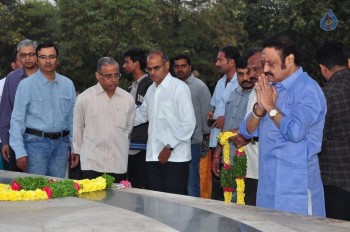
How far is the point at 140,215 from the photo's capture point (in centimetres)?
433

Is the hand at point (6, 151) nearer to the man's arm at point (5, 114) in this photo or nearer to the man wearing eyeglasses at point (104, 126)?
the man's arm at point (5, 114)

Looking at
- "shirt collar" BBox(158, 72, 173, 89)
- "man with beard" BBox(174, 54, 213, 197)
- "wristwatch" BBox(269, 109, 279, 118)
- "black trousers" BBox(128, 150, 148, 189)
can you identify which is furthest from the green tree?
"wristwatch" BBox(269, 109, 279, 118)

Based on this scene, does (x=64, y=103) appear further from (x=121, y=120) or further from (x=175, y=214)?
(x=175, y=214)

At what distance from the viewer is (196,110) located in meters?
9.12

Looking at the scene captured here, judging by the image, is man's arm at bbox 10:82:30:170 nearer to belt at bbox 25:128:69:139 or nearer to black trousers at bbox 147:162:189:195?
belt at bbox 25:128:69:139

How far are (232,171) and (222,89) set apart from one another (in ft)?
7.47

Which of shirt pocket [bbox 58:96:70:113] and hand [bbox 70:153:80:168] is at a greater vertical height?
shirt pocket [bbox 58:96:70:113]

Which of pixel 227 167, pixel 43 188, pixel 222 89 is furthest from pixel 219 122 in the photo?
pixel 43 188

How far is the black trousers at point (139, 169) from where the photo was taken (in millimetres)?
8320

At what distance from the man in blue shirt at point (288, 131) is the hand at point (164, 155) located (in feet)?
7.86

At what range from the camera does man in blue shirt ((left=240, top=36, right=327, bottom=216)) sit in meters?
4.59

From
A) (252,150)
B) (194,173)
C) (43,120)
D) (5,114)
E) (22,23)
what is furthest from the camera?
(22,23)

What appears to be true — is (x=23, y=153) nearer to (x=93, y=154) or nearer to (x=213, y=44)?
(x=93, y=154)

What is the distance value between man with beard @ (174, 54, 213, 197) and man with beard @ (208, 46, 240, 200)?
0.48 m
